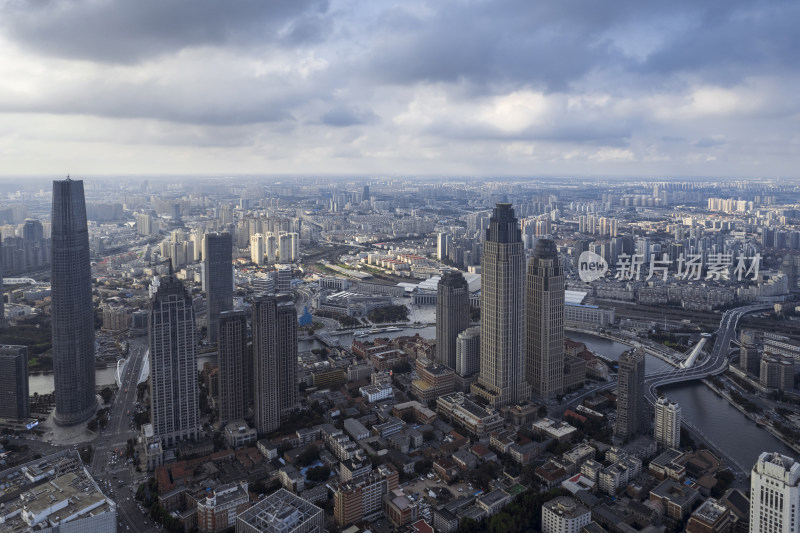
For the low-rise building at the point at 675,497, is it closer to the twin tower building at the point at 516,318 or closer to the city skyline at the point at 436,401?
the city skyline at the point at 436,401

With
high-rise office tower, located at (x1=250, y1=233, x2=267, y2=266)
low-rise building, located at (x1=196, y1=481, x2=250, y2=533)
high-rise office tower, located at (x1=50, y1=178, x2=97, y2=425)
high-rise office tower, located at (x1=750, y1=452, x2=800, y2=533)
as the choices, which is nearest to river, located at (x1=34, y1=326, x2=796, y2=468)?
high-rise office tower, located at (x1=50, y1=178, x2=97, y2=425)

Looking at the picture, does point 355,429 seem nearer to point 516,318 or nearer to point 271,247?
point 516,318

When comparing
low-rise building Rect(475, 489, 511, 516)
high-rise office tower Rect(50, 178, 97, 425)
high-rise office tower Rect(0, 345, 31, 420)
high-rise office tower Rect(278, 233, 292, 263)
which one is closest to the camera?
low-rise building Rect(475, 489, 511, 516)

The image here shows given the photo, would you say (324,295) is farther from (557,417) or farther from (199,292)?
(557,417)

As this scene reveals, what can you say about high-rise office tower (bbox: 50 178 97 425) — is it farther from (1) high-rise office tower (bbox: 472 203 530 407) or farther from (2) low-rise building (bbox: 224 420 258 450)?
(1) high-rise office tower (bbox: 472 203 530 407)

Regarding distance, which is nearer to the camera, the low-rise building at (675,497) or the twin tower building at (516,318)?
the low-rise building at (675,497)

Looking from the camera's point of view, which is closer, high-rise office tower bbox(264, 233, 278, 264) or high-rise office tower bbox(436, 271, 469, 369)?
high-rise office tower bbox(436, 271, 469, 369)

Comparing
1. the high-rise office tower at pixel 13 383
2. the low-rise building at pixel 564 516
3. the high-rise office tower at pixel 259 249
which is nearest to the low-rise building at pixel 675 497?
the low-rise building at pixel 564 516
